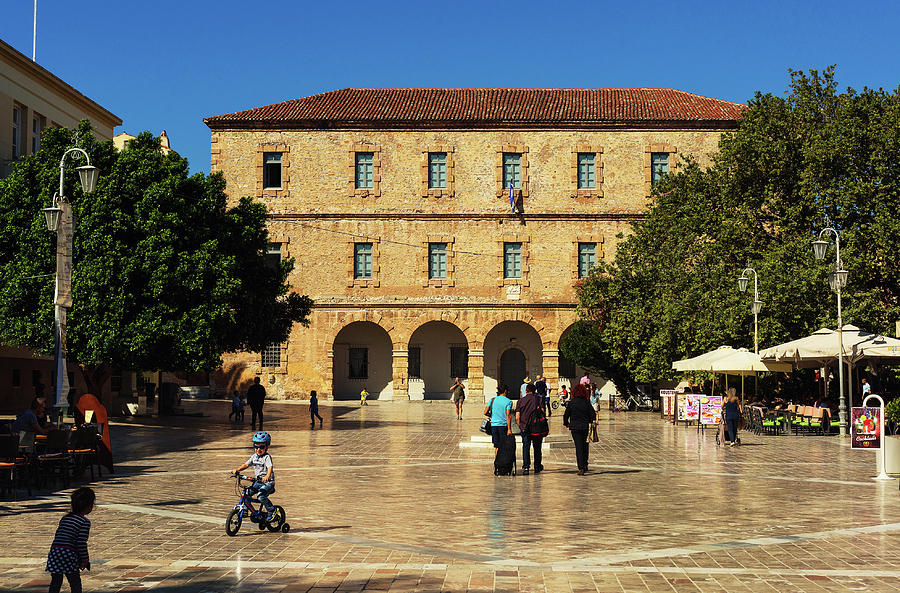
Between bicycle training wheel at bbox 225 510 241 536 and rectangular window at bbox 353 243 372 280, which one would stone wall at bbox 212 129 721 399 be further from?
bicycle training wheel at bbox 225 510 241 536

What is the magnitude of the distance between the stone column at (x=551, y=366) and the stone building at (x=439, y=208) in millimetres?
70

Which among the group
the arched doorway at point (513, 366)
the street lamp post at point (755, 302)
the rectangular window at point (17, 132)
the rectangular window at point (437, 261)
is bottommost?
the arched doorway at point (513, 366)

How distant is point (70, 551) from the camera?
713 centimetres

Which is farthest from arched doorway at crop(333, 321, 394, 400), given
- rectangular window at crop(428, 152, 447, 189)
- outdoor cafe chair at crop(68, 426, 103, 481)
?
outdoor cafe chair at crop(68, 426, 103, 481)

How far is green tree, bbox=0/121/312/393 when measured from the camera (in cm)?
2820

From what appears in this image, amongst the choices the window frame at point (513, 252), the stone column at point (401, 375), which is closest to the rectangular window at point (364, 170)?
the window frame at point (513, 252)

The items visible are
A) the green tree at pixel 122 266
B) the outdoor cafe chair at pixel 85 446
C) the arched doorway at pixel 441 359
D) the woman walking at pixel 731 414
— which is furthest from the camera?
the arched doorway at pixel 441 359

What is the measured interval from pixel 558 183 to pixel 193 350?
25.9 meters

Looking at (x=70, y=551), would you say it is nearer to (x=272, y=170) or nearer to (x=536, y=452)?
(x=536, y=452)

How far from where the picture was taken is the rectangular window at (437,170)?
5016 centimetres

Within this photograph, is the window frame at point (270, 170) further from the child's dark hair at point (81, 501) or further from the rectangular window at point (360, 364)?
the child's dark hair at point (81, 501)

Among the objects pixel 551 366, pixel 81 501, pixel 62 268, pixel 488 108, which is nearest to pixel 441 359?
pixel 551 366

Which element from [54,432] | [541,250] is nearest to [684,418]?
[541,250]

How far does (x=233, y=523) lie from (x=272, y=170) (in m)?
40.7
